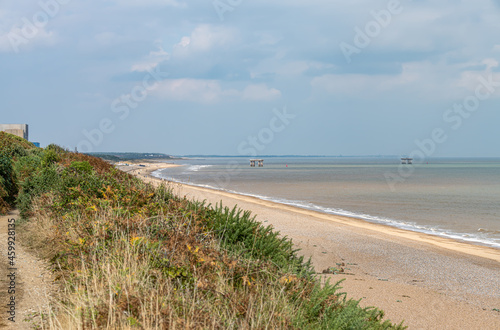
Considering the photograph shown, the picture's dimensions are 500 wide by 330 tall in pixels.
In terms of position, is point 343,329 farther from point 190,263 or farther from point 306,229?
point 306,229

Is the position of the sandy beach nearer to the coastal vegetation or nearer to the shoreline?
the shoreline

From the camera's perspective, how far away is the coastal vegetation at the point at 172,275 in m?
4.34

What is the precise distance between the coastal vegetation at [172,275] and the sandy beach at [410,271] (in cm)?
142

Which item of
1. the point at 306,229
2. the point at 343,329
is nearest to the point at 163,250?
the point at 343,329

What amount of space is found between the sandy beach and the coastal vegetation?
1.42 meters

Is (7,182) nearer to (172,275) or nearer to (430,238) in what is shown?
(172,275)

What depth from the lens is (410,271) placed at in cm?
1064

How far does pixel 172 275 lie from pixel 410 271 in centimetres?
761

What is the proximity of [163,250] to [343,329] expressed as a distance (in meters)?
2.49

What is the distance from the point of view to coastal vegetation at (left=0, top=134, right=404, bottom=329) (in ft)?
14.3

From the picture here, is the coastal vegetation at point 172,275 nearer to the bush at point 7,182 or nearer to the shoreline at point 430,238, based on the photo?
the shoreline at point 430,238

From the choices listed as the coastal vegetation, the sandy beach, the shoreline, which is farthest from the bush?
the shoreline

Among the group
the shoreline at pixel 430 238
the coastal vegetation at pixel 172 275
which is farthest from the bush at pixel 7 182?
the shoreline at pixel 430 238

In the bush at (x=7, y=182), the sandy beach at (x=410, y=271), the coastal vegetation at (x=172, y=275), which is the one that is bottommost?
the sandy beach at (x=410, y=271)
